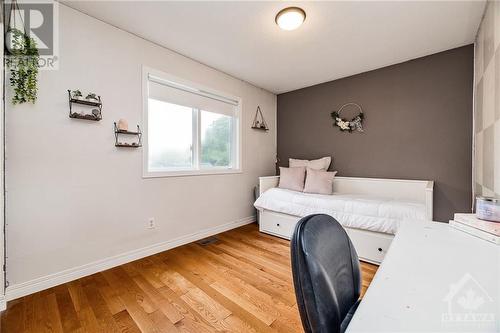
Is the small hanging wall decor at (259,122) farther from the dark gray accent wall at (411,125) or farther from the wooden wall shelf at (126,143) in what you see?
the wooden wall shelf at (126,143)

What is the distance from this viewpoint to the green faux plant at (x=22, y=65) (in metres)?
1.61

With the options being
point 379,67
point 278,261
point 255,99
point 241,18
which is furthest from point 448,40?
point 278,261

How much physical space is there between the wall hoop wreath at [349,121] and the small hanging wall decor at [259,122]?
44.2 inches

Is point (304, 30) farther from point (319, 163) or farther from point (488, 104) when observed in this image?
point (319, 163)

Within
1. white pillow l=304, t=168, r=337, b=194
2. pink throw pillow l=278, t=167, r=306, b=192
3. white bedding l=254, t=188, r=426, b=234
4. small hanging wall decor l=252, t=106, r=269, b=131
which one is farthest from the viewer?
small hanging wall decor l=252, t=106, r=269, b=131

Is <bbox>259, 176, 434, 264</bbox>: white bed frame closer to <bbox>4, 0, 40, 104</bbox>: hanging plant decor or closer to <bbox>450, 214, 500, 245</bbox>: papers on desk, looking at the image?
<bbox>450, 214, 500, 245</bbox>: papers on desk

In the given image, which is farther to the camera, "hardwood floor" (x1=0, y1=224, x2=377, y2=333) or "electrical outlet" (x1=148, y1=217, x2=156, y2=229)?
"electrical outlet" (x1=148, y1=217, x2=156, y2=229)

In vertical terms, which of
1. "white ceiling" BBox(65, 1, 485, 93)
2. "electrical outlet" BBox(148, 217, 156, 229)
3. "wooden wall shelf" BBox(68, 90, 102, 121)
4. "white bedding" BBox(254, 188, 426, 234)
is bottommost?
"electrical outlet" BBox(148, 217, 156, 229)

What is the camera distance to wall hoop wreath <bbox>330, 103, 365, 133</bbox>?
3158 mm

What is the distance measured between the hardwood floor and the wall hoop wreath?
189cm

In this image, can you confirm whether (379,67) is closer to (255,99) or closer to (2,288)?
(255,99)

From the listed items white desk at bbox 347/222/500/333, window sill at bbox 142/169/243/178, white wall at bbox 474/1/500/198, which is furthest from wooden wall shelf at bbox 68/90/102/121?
white wall at bbox 474/1/500/198

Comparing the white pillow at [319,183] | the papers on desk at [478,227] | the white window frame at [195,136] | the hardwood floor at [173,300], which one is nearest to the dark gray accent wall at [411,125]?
the white pillow at [319,183]

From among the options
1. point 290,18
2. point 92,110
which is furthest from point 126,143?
point 290,18
